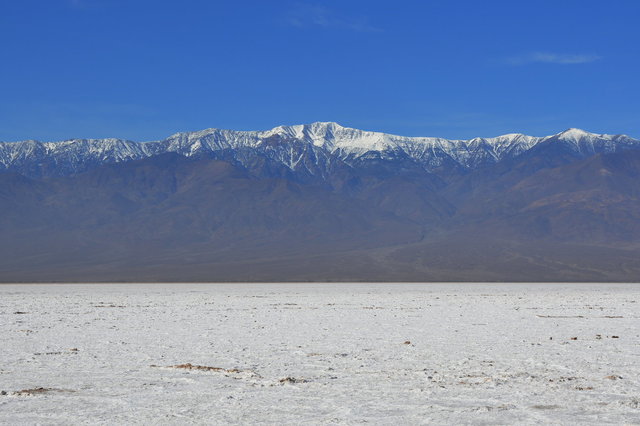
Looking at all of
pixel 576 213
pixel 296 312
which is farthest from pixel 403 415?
pixel 576 213

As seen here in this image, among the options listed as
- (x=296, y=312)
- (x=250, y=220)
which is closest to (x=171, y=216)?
(x=250, y=220)

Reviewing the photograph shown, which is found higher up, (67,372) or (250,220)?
(250,220)

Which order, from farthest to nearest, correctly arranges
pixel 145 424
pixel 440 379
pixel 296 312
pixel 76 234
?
pixel 76 234
pixel 296 312
pixel 440 379
pixel 145 424

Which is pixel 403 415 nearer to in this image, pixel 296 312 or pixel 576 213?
pixel 296 312

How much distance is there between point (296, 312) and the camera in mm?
30516

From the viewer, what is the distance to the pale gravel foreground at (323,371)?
34.2 ft

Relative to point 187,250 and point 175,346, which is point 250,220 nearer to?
point 187,250

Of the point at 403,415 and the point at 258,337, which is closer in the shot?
the point at 403,415

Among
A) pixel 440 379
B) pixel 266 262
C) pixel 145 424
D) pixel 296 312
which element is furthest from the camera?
pixel 266 262

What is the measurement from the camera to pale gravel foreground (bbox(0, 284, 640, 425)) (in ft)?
34.2

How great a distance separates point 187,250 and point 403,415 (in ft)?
470

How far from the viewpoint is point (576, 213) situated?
183 metres

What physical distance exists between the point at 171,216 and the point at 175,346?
572 feet

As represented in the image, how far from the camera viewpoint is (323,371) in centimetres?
1412
